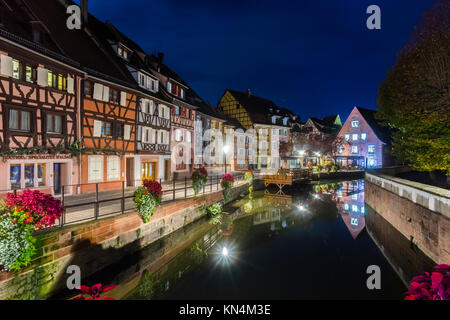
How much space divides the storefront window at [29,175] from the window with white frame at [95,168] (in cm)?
347

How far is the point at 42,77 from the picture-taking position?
46.8ft

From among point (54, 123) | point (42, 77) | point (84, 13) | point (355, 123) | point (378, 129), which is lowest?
point (54, 123)

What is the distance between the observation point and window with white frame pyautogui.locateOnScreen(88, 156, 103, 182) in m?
17.4

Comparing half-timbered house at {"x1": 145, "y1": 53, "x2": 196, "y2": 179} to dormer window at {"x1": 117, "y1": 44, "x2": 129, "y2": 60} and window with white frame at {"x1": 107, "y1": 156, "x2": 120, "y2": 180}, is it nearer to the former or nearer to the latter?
dormer window at {"x1": 117, "y1": 44, "x2": 129, "y2": 60}

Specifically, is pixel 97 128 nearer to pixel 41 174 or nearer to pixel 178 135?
pixel 41 174

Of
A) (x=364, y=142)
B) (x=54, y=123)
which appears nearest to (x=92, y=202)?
(x=54, y=123)

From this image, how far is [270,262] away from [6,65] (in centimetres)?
1565

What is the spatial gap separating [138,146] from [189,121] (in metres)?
9.30

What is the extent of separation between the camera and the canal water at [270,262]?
912 cm

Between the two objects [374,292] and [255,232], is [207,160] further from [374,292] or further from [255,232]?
[374,292]

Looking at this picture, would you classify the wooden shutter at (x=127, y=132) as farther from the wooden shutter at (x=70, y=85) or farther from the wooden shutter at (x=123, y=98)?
the wooden shutter at (x=70, y=85)

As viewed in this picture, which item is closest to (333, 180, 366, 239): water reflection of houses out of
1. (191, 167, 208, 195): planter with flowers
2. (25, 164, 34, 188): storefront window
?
(191, 167, 208, 195): planter with flowers

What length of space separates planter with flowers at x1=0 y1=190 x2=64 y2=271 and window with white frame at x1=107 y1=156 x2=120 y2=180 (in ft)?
40.3
